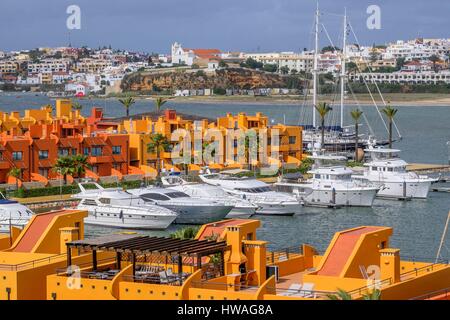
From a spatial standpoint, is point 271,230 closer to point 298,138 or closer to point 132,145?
point 132,145

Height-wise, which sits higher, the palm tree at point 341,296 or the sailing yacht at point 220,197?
the palm tree at point 341,296

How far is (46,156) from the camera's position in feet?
185

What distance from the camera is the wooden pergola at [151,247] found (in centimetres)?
2003

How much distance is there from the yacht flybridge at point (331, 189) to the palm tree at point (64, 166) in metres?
9.89

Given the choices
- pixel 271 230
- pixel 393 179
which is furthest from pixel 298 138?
pixel 271 230

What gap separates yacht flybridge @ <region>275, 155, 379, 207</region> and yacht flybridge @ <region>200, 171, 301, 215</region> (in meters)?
1.87

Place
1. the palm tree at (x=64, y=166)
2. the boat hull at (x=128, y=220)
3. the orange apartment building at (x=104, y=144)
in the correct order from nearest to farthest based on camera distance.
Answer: the boat hull at (x=128, y=220), the palm tree at (x=64, y=166), the orange apartment building at (x=104, y=144)

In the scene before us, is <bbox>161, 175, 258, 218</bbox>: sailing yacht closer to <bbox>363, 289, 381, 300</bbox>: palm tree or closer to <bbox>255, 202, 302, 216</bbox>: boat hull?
<bbox>255, 202, 302, 216</bbox>: boat hull

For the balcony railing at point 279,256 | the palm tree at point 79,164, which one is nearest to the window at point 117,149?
the palm tree at point 79,164

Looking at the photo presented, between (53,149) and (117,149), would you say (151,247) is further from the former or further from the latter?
(117,149)

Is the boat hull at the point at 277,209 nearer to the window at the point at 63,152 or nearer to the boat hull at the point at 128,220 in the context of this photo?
the boat hull at the point at 128,220

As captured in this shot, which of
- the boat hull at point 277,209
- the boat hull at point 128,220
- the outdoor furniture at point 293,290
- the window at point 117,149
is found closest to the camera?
the outdoor furniture at point 293,290

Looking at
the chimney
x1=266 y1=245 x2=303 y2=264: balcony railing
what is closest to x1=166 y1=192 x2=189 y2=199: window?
x1=266 y1=245 x2=303 y2=264: balcony railing
